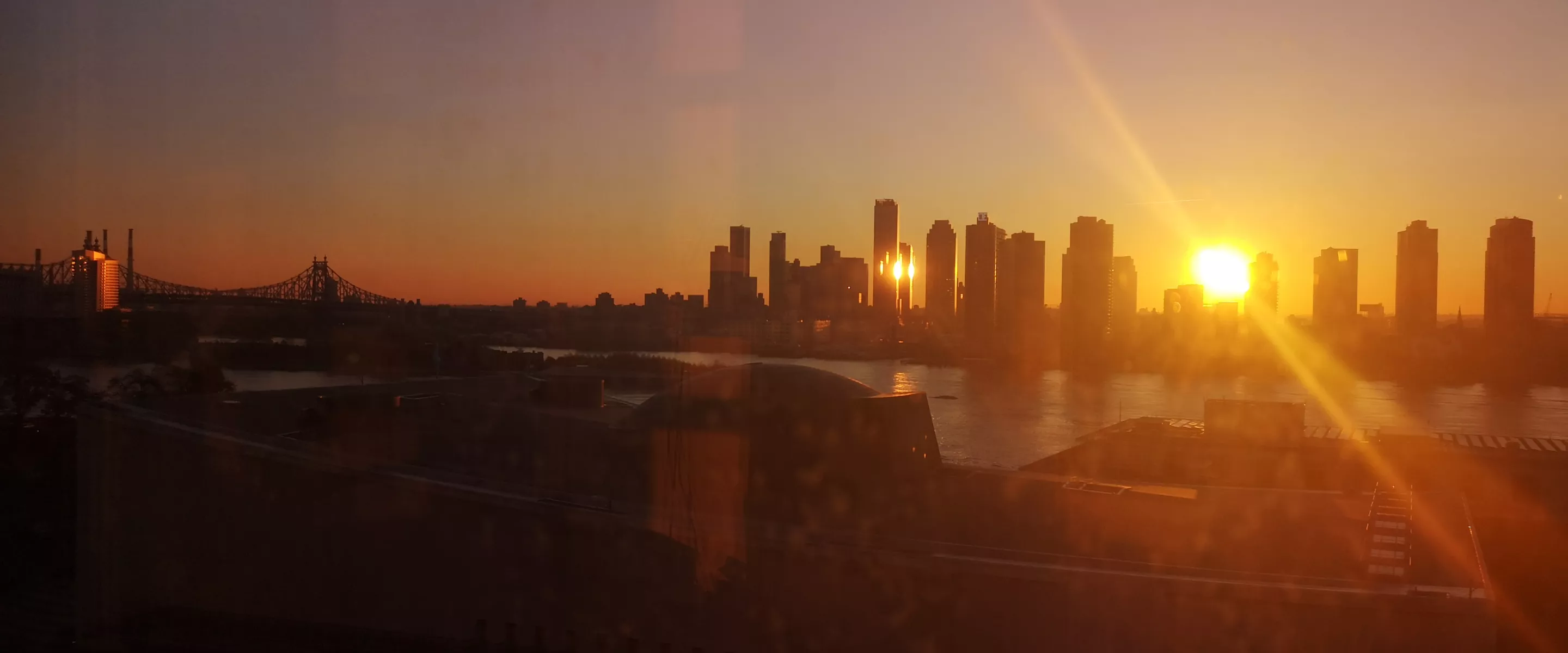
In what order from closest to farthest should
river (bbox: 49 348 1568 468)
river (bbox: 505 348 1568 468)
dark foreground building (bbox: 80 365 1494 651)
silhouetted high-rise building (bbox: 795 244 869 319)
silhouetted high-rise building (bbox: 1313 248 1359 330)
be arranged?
1. dark foreground building (bbox: 80 365 1494 651)
2. river (bbox: 49 348 1568 468)
3. river (bbox: 505 348 1568 468)
4. silhouetted high-rise building (bbox: 795 244 869 319)
5. silhouetted high-rise building (bbox: 1313 248 1359 330)

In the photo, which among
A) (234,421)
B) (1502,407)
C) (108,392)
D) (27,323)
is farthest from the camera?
(1502,407)

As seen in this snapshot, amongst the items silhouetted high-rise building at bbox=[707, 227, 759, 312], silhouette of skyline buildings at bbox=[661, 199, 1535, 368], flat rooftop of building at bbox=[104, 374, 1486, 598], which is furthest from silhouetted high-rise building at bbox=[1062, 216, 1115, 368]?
flat rooftop of building at bbox=[104, 374, 1486, 598]

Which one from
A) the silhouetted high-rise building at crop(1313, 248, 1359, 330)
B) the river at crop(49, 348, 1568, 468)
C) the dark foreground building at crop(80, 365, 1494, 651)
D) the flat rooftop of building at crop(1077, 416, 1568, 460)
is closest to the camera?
the dark foreground building at crop(80, 365, 1494, 651)

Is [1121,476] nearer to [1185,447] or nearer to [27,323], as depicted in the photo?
[1185,447]

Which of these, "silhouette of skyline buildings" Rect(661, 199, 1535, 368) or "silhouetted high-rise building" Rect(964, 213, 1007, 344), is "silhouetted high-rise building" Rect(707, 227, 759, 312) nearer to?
"silhouette of skyline buildings" Rect(661, 199, 1535, 368)

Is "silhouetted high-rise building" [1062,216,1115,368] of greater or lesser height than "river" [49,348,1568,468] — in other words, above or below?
above

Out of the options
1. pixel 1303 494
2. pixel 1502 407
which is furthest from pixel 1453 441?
pixel 1303 494

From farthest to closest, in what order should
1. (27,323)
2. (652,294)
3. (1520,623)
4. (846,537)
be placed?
(652,294)
(27,323)
(1520,623)
(846,537)
